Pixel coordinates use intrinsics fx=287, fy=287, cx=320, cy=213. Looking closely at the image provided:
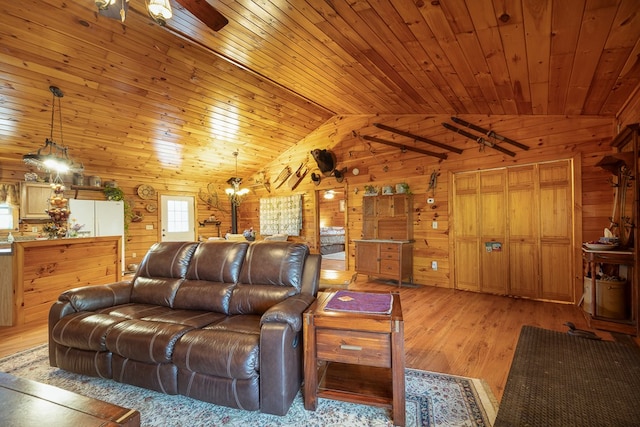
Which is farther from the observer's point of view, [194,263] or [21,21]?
[21,21]

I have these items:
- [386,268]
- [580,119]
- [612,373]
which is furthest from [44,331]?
[580,119]

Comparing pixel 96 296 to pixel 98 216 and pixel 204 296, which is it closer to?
pixel 204 296

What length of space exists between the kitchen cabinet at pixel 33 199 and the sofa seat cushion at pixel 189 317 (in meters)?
4.72

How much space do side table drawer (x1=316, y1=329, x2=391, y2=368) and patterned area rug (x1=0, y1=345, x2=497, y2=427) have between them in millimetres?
384

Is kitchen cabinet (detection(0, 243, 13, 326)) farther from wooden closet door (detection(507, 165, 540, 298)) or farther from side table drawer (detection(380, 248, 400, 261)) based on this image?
wooden closet door (detection(507, 165, 540, 298))

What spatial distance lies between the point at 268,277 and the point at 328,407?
1005mm

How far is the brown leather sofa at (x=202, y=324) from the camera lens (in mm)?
1697

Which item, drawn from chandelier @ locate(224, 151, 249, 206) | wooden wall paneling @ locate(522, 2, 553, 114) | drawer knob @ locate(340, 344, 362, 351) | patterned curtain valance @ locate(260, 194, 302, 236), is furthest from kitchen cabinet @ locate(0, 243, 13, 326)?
wooden wall paneling @ locate(522, 2, 553, 114)

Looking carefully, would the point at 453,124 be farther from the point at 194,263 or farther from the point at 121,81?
the point at 121,81

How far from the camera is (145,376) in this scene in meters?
1.90

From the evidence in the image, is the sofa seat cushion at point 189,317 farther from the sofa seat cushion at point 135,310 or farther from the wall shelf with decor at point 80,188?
the wall shelf with decor at point 80,188

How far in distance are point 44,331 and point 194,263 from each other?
2154 mm

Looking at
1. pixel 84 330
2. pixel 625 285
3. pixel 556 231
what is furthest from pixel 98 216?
pixel 625 285

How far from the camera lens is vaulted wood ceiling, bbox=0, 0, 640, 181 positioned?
2123 millimetres
